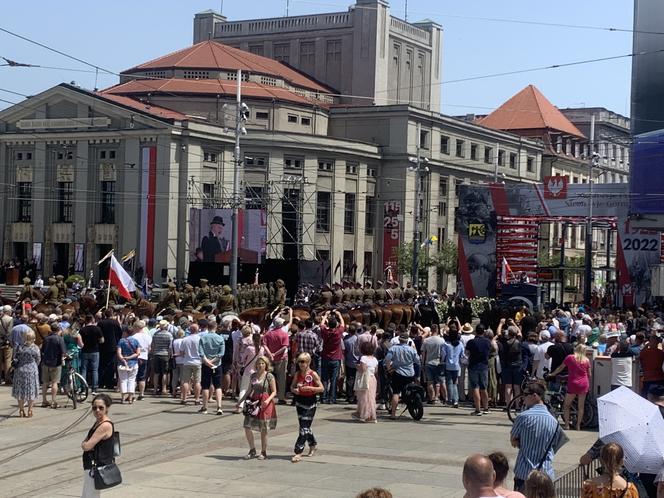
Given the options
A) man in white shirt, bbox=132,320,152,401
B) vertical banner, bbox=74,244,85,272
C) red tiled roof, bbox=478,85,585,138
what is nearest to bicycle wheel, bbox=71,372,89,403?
man in white shirt, bbox=132,320,152,401

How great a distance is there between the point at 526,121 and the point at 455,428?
78186 mm

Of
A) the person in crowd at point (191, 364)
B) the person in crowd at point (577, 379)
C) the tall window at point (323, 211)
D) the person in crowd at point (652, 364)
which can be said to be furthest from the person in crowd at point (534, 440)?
the tall window at point (323, 211)

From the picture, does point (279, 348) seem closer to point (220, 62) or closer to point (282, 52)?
point (220, 62)

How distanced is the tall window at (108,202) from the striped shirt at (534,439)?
5667 cm

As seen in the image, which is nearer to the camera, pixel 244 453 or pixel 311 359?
pixel 244 453

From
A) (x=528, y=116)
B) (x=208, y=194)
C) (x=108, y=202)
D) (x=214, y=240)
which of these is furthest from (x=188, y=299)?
(x=528, y=116)

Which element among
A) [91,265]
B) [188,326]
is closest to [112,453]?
[188,326]

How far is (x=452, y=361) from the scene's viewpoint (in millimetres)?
21219

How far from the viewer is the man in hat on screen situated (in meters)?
54.4

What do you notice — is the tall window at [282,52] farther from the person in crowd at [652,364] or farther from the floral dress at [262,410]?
the floral dress at [262,410]

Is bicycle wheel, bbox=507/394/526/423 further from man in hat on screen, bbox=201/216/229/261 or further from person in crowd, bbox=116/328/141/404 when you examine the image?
man in hat on screen, bbox=201/216/229/261

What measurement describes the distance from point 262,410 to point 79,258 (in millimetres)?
52479

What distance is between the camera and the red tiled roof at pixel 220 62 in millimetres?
71625

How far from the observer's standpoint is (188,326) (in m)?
21.7
